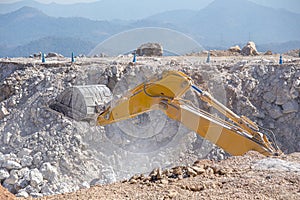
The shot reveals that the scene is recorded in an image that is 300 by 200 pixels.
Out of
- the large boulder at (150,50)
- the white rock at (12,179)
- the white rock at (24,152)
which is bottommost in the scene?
the white rock at (12,179)

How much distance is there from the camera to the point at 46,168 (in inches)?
357

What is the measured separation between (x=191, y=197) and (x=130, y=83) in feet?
24.0

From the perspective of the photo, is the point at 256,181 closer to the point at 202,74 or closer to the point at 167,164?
the point at 167,164

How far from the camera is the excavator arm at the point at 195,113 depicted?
242 inches

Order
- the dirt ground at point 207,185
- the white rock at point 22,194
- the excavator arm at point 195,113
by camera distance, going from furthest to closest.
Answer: the white rock at point 22,194 < the excavator arm at point 195,113 < the dirt ground at point 207,185

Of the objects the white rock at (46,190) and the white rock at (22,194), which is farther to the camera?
the white rock at (46,190)

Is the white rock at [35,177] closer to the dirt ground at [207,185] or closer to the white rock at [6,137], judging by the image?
the white rock at [6,137]

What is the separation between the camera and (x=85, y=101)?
32.0ft

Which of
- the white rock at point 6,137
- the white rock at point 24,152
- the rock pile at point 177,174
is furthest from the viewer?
the white rock at point 6,137

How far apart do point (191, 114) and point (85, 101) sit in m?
3.96

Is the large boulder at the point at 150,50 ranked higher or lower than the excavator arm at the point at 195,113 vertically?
higher

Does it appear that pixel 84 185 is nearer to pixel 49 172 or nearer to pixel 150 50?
pixel 49 172

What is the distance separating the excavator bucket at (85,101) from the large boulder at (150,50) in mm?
7849

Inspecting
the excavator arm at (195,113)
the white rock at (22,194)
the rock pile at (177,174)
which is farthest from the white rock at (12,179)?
the rock pile at (177,174)
